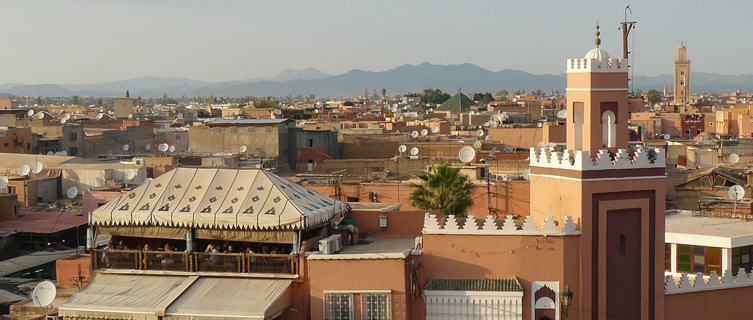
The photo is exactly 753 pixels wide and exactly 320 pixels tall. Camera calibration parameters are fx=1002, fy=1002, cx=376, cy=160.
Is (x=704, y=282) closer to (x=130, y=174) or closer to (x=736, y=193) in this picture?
(x=736, y=193)

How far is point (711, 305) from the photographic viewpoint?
669 inches

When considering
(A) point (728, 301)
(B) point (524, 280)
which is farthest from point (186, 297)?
(A) point (728, 301)

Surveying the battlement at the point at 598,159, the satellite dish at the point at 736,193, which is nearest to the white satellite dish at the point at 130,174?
the battlement at the point at 598,159

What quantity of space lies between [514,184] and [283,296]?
33.6 feet

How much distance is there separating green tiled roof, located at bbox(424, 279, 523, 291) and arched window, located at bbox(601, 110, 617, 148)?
9.13ft

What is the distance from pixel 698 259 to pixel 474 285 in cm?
527

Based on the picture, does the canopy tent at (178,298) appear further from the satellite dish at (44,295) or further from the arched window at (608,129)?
the arched window at (608,129)

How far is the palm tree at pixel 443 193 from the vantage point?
21109 mm

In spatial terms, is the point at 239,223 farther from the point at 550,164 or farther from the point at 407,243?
the point at 550,164

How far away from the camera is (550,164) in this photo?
52.4 feet

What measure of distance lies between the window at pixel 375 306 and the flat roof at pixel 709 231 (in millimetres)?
5881

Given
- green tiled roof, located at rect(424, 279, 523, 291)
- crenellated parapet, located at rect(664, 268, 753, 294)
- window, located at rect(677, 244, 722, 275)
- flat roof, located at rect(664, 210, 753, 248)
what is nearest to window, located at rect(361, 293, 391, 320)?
green tiled roof, located at rect(424, 279, 523, 291)

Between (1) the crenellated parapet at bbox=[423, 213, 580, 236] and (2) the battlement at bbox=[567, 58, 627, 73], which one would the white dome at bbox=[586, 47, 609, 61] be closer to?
(2) the battlement at bbox=[567, 58, 627, 73]

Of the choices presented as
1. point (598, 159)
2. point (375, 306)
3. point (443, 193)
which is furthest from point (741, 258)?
point (375, 306)
